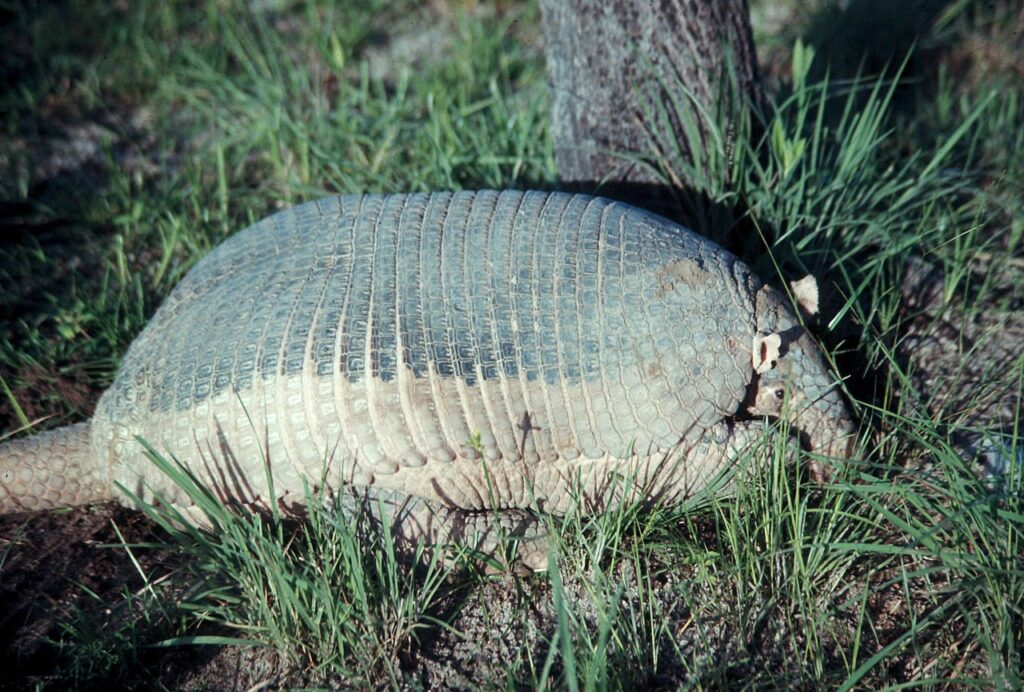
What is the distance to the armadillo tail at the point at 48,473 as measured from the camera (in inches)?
106

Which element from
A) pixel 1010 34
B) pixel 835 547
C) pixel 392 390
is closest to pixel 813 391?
pixel 835 547

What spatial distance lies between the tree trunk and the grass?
92 mm

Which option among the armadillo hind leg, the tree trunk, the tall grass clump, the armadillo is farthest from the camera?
the tree trunk

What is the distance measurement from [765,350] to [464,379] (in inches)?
35.8

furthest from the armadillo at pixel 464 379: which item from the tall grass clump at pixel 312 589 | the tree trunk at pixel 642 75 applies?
the tree trunk at pixel 642 75

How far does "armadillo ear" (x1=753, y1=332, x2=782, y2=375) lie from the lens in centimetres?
249

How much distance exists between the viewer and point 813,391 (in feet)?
8.58

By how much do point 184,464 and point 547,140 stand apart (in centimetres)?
217

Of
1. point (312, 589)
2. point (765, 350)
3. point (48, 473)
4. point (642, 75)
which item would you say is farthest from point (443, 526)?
point (642, 75)

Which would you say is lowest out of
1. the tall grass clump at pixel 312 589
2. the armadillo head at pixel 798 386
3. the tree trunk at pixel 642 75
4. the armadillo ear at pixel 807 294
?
the tall grass clump at pixel 312 589

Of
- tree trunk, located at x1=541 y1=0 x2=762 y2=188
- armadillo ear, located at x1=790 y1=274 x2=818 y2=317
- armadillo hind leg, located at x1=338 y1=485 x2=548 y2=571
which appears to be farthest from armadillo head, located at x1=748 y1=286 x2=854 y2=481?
tree trunk, located at x1=541 y1=0 x2=762 y2=188

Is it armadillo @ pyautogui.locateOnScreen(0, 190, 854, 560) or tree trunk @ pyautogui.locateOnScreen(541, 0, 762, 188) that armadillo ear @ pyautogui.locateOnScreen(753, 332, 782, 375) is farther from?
tree trunk @ pyautogui.locateOnScreen(541, 0, 762, 188)

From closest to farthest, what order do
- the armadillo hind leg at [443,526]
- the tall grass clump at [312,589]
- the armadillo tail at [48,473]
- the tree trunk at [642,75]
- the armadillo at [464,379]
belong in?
the tall grass clump at [312,589], the armadillo at [464,379], the armadillo hind leg at [443,526], the armadillo tail at [48,473], the tree trunk at [642,75]

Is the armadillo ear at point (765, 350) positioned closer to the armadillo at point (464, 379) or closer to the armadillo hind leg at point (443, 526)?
the armadillo at point (464, 379)
